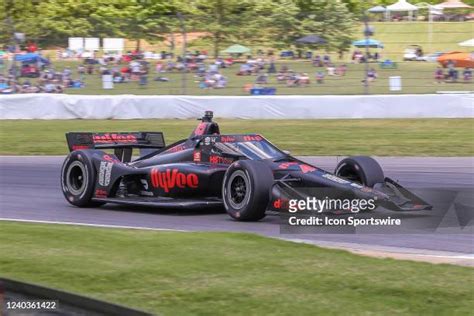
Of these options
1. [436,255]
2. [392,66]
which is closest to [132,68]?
[392,66]

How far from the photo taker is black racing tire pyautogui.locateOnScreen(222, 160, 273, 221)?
9.62 metres

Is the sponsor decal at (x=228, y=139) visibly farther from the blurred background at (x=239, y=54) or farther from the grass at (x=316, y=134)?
the blurred background at (x=239, y=54)

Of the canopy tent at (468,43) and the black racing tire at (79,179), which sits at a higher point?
the canopy tent at (468,43)

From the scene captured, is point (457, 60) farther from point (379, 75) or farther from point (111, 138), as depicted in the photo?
point (111, 138)

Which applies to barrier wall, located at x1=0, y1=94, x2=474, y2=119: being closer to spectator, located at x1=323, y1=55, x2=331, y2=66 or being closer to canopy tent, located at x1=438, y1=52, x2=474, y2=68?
canopy tent, located at x1=438, y1=52, x2=474, y2=68

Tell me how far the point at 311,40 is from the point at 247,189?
1443 centimetres

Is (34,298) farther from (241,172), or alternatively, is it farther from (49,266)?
(241,172)

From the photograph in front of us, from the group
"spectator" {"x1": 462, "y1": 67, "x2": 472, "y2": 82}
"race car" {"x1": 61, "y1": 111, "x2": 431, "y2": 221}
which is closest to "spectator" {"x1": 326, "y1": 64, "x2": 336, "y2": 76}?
"spectator" {"x1": 462, "y1": 67, "x2": 472, "y2": 82}

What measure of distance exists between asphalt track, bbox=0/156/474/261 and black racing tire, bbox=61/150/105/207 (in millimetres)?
150

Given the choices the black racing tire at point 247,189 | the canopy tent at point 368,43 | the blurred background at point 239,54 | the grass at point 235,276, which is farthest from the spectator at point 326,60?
the grass at point 235,276

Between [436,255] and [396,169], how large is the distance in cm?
710

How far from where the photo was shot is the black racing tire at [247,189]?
9.62 m

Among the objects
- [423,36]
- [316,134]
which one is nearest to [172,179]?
[316,134]

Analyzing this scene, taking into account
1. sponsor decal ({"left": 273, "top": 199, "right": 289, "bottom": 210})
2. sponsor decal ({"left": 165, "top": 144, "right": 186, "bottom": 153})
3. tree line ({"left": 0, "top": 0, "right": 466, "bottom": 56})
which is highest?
tree line ({"left": 0, "top": 0, "right": 466, "bottom": 56})
